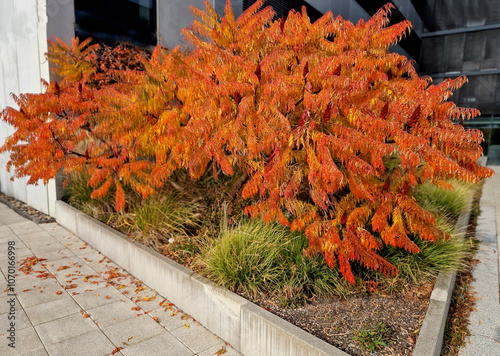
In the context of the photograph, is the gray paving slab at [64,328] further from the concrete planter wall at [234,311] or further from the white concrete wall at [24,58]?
the white concrete wall at [24,58]

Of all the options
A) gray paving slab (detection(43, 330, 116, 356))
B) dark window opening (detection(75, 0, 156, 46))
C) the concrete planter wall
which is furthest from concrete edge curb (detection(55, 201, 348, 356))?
dark window opening (detection(75, 0, 156, 46))

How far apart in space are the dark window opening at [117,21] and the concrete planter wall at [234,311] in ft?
16.8

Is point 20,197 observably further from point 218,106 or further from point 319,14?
point 319,14

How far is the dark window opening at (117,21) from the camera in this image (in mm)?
7898

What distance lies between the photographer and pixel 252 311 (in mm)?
3488

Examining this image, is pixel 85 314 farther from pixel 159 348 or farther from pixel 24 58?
pixel 24 58

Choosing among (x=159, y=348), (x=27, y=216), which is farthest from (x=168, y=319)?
(x=27, y=216)

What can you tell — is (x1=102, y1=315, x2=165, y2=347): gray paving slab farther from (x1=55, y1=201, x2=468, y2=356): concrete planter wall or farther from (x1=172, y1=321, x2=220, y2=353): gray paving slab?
(x1=55, y1=201, x2=468, y2=356): concrete planter wall

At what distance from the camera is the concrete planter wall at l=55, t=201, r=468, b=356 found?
314 cm

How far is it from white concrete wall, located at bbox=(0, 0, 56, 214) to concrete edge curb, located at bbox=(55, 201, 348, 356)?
13.2 feet

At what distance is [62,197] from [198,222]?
12.9 ft

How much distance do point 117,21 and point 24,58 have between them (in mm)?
2361

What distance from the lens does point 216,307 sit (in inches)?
151

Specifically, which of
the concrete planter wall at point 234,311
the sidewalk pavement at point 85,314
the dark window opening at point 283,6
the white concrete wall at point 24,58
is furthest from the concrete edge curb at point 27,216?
the dark window opening at point 283,6
